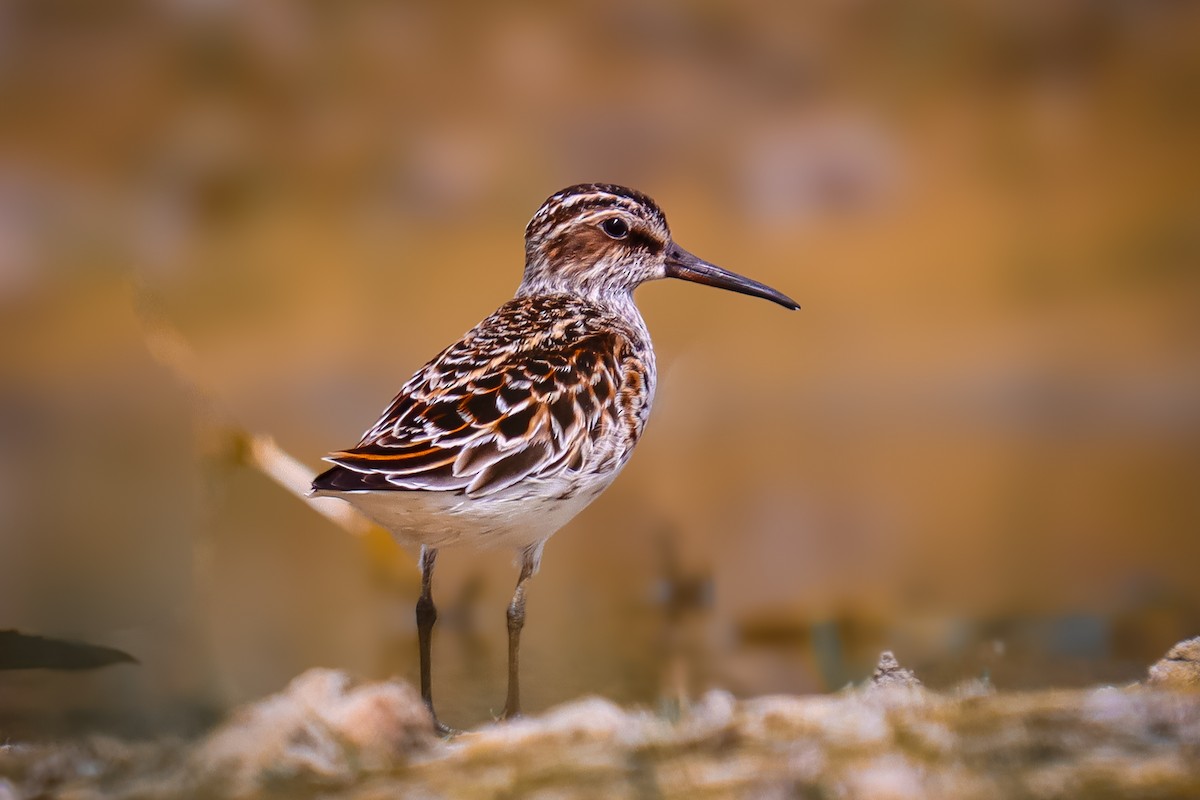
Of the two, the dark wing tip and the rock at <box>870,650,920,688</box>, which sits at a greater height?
the dark wing tip

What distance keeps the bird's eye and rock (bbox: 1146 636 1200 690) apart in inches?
87.4

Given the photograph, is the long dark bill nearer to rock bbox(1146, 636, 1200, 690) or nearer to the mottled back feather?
the mottled back feather

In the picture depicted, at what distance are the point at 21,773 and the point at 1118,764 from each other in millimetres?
2767

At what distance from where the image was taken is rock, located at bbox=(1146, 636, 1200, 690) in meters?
3.78

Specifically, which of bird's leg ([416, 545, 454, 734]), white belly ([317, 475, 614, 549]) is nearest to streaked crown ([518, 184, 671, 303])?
white belly ([317, 475, 614, 549])

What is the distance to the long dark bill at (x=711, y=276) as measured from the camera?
4727 millimetres

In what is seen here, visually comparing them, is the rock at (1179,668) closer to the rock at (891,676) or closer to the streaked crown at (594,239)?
the rock at (891,676)

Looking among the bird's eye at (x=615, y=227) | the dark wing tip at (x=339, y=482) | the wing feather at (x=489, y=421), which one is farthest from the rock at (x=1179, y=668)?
the dark wing tip at (x=339, y=482)

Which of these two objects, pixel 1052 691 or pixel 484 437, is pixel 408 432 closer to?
pixel 484 437

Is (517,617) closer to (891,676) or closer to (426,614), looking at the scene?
(426,614)

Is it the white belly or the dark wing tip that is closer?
the dark wing tip

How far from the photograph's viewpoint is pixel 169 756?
135 inches

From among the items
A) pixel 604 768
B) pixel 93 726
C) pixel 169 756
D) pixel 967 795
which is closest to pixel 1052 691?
pixel 967 795

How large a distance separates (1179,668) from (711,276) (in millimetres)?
2026
